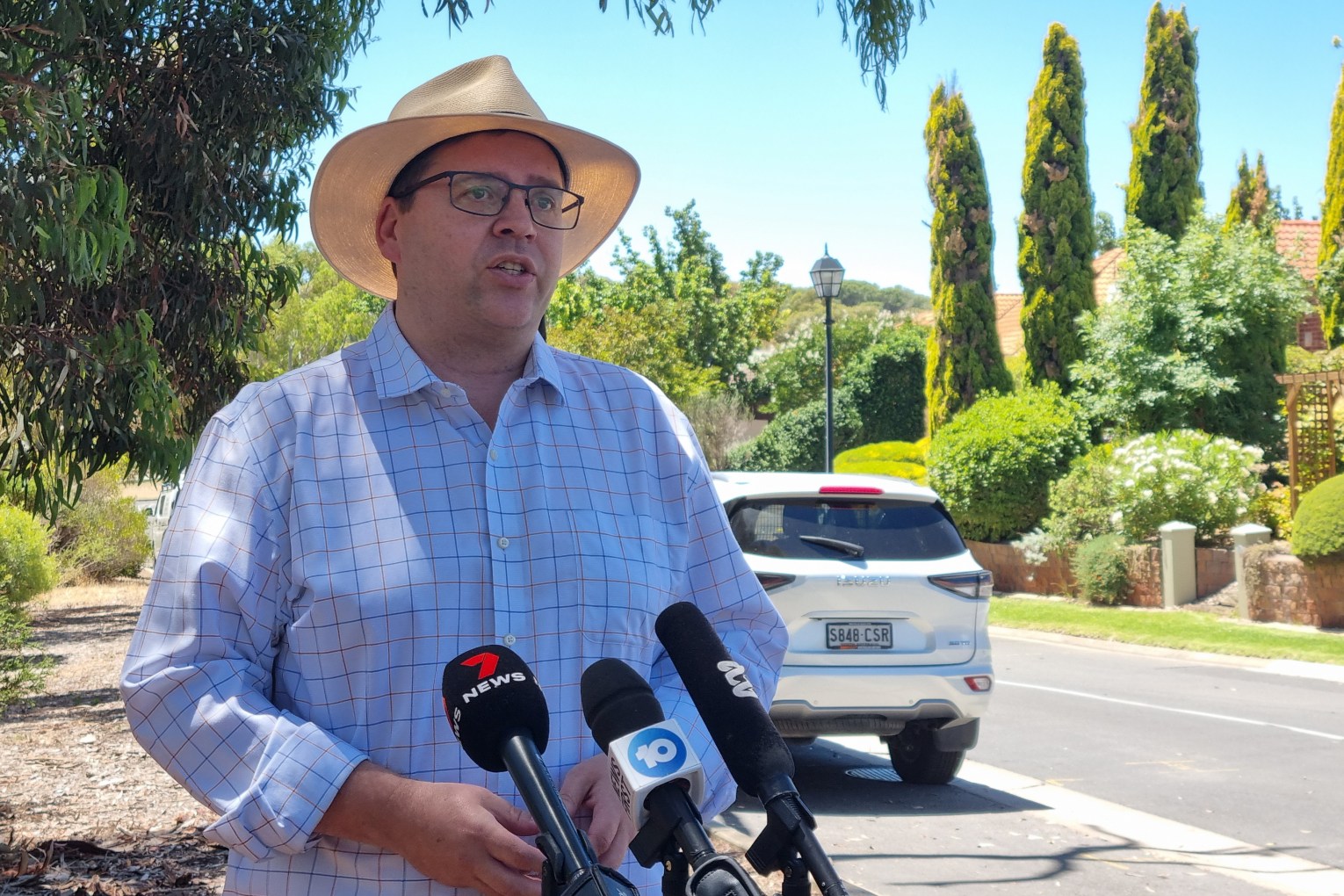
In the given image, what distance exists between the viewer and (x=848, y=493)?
8.76 metres

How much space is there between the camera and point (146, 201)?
690 centimetres

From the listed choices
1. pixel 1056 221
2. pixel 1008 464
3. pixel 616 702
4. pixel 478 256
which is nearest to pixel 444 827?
pixel 616 702

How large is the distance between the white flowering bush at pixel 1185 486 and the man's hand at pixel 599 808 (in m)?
21.4

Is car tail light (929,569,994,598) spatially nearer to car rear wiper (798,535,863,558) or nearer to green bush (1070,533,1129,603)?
car rear wiper (798,535,863,558)

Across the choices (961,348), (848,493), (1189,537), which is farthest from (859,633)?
(961,348)

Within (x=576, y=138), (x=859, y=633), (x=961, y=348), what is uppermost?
(x=961, y=348)

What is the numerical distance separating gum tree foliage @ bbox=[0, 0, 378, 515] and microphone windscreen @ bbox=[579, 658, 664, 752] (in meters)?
4.59

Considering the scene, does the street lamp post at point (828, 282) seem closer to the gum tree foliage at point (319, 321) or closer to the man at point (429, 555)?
the gum tree foliage at point (319, 321)

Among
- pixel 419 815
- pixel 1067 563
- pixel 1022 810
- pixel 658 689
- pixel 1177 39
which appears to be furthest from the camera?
pixel 1177 39

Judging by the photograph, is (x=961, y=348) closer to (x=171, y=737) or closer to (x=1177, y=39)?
(x=1177, y=39)

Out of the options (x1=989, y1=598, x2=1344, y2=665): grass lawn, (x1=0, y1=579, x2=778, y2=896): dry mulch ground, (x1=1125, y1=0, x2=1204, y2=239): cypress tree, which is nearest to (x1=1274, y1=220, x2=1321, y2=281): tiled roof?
(x1=1125, y1=0, x2=1204, y2=239): cypress tree

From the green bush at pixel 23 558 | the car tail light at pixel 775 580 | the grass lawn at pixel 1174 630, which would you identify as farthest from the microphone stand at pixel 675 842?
the grass lawn at pixel 1174 630

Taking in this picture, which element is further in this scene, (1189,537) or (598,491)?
(1189,537)

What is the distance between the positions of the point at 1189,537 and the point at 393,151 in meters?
20.6
